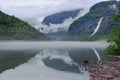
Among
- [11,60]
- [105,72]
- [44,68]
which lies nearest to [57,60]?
[11,60]

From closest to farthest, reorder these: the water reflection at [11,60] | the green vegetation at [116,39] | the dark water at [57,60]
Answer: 1. the dark water at [57,60]
2. the water reflection at [11,60]
3. the green vegetation at [116,39]

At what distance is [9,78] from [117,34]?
48.1 m

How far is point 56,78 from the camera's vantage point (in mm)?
51469

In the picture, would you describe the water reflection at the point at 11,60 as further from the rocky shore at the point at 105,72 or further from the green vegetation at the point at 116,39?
the green vegetation at the point at 116,39

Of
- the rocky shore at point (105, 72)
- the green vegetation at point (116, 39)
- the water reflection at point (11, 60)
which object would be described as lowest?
the water reflection at point (11, 60)

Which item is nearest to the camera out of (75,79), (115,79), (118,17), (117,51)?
(115,79)

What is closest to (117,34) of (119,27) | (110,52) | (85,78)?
(119,27)

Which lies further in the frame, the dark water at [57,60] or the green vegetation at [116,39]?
the green vegetation at [116,39]

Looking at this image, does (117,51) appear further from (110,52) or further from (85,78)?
(85,78)

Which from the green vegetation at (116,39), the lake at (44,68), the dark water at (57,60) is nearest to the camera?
the lake at (44,68)

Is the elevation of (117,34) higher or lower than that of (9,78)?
higher

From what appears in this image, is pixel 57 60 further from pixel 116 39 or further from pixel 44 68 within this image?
pixel 44 68

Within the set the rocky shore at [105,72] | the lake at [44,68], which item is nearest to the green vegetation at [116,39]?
the lake at [44,68]

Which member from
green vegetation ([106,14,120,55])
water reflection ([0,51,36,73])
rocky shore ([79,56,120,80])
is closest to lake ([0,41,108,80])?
water reflection ([0,51,36,73])
